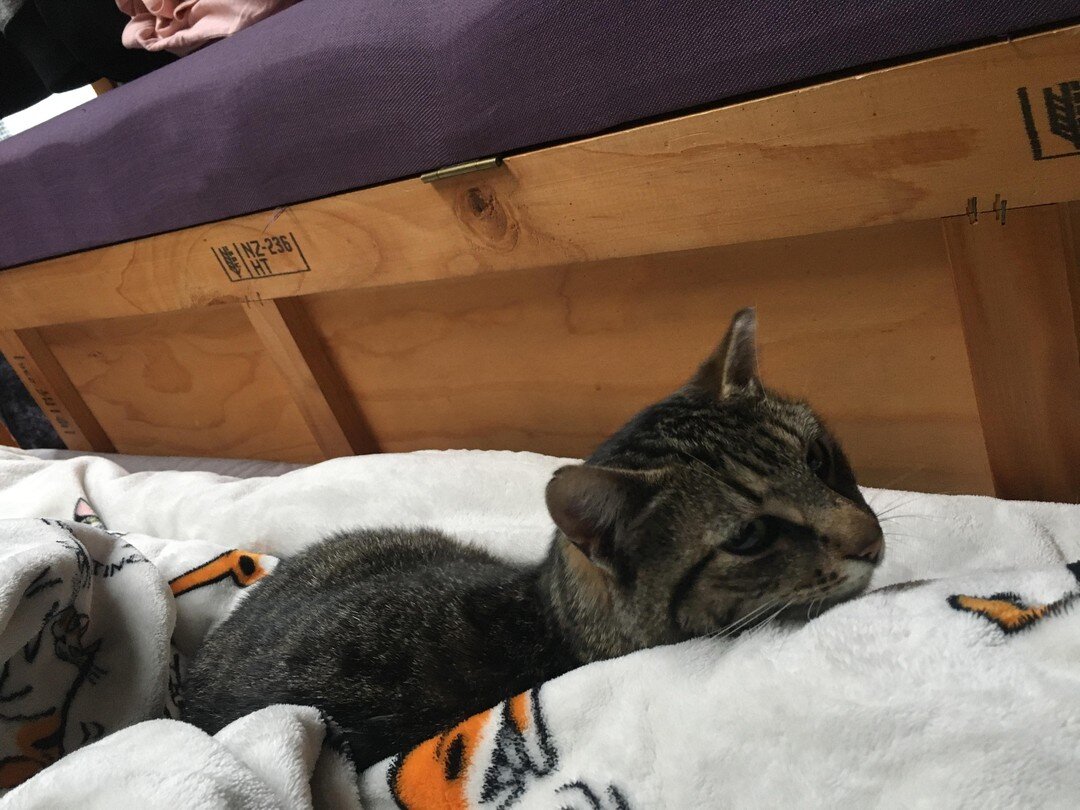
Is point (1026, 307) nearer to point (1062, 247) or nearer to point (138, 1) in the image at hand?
point (1062, 247)

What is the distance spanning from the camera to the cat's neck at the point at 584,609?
774 millimetres

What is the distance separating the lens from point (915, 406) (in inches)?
40.0

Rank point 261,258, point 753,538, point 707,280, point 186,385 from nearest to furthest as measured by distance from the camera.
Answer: point 753,538
point 707,280
point 261,258
point 186,385

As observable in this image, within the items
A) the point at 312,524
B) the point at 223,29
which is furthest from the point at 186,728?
the point at 223,29

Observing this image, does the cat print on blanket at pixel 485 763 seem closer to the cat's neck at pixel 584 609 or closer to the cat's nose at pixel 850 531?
the cat's neck at pixel 584 609

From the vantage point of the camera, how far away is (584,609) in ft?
2.60

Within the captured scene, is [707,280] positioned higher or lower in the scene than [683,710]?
higher

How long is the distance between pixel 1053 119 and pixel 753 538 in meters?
0.43

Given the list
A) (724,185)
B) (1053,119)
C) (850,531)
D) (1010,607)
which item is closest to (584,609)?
(850,531)

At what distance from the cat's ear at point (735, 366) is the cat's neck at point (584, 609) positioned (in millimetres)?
223

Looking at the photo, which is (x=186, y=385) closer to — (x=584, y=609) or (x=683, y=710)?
(x=584, y=609)

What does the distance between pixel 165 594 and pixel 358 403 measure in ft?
2.05

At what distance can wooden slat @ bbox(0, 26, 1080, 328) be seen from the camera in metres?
0.70

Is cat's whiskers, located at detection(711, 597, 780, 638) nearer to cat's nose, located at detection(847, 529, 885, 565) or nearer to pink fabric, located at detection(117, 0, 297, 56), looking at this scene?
cat's nose, located at detection(847, 529, 885, 565)
